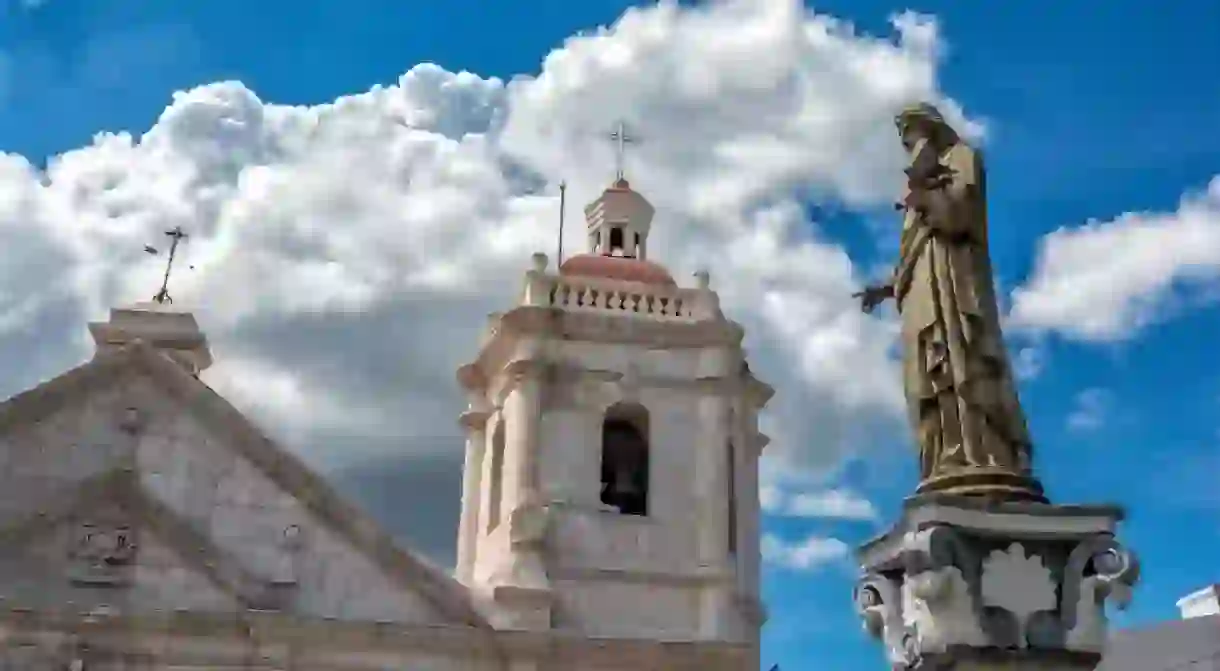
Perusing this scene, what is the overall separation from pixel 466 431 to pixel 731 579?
4.82 metres

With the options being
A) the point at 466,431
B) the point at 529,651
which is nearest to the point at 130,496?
the point at 529,651

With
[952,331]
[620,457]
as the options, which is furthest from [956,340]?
[620,457]

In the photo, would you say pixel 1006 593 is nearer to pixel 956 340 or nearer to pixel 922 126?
pixel 956 340

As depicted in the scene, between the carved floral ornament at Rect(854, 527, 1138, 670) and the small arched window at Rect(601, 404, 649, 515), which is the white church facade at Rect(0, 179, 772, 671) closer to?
the small arched window at Rect(601, 404, 649, 515)

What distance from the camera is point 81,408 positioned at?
15.6m

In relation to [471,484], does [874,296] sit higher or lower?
lower

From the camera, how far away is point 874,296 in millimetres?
6199

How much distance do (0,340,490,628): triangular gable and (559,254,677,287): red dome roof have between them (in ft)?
17.1

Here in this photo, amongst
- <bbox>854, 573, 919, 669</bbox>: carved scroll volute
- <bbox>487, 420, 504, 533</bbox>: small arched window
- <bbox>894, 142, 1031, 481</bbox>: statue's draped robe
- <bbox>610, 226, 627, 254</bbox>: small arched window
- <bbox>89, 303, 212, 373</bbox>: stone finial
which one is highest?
<bbox>610, 226, 627, 254</bbox>: small arched window

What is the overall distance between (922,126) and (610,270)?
13.4 m

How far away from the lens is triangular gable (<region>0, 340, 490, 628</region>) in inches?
607

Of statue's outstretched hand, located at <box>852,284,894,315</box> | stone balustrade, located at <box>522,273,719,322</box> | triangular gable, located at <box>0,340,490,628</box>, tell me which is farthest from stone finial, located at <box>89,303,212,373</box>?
statue's outstretched hand, located at <box>852,284,894,315</box>

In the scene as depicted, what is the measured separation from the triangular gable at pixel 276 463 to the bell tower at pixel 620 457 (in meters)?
0.86

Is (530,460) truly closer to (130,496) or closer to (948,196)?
(130,496)
